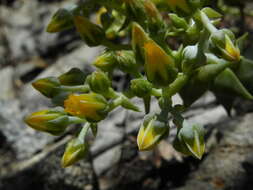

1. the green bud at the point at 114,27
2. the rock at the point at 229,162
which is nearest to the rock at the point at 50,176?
the rock at the point at 229,162

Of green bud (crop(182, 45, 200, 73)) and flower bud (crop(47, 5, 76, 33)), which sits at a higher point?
flower bud (crop(47, 5, 76, 33))

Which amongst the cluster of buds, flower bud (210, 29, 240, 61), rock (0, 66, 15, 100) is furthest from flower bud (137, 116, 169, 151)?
rock (0, 66, 15, 100)

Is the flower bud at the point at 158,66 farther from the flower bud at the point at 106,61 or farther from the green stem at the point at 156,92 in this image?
the flower bud at the point at 106,61

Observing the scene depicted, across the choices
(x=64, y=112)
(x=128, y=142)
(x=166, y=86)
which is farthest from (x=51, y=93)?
(x=128, y=142)

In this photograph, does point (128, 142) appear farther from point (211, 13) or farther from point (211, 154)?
point (211, 13)

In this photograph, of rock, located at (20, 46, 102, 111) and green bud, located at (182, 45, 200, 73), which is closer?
green bud, located at (182, 45, 200, 73)

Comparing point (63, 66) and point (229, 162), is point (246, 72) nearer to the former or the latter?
point (229, 162)

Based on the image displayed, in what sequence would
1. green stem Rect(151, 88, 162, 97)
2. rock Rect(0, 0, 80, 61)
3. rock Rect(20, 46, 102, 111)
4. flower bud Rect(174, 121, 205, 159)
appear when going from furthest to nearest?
rock Rect(0, 0, 80, 61) < rock Rect(20, 46, 102, 111) < green stem Rect(151, 88, 162, 97) < flower bud Rect(174, 121, 205, 159)

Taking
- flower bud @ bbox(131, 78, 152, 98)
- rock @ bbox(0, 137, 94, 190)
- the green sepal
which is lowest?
rock @ bbox(0, 137, 94, 190)

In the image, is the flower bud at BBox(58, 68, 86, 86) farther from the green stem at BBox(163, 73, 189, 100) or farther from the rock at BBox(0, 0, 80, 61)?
the rock at BBox(0, 0, 80, 61)
